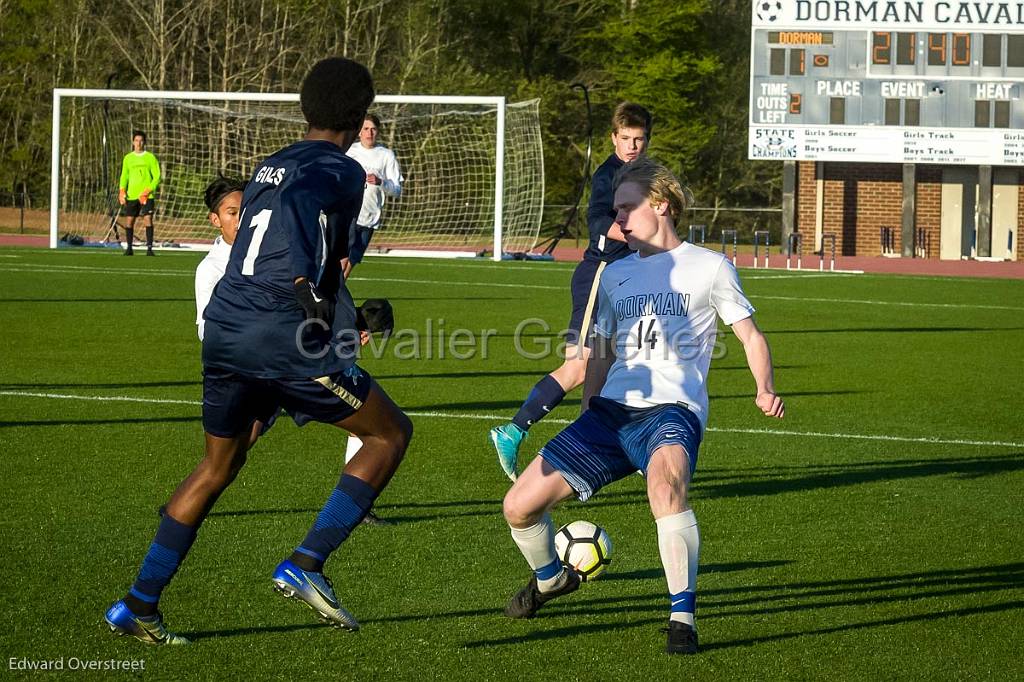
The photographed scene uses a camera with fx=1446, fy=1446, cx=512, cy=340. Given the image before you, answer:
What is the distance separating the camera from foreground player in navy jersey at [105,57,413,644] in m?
4.44

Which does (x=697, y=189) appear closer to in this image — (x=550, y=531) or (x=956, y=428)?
(x=956, y=428)

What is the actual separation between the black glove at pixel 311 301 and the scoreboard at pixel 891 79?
29206 mm

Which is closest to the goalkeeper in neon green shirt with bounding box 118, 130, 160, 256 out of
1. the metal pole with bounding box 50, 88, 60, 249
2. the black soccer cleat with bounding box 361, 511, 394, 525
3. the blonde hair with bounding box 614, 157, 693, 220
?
the metal pole with bounding box 50, 88, 60, 249

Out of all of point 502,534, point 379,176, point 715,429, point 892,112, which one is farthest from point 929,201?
point 502,534

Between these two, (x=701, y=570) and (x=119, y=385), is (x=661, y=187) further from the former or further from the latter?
(x=119, y=385)

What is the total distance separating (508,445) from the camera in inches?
291

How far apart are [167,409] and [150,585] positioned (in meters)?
5.29

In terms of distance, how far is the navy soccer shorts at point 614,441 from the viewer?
4605mm

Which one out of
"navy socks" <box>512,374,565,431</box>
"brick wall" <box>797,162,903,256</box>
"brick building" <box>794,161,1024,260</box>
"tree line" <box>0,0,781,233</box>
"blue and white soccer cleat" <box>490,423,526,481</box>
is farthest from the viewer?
"tree line" <box>0,0,781,233</box>

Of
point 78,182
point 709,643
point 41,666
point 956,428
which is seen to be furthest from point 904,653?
point 78,182

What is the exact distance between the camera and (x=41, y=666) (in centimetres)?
434

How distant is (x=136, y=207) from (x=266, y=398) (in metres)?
22.9

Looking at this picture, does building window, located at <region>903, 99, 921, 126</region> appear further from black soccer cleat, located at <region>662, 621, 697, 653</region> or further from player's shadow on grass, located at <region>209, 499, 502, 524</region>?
black soccer cleat, located at <region>662, 621, 697, 653</region>

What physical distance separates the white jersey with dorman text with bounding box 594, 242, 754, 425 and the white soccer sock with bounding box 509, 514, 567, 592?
51cm
